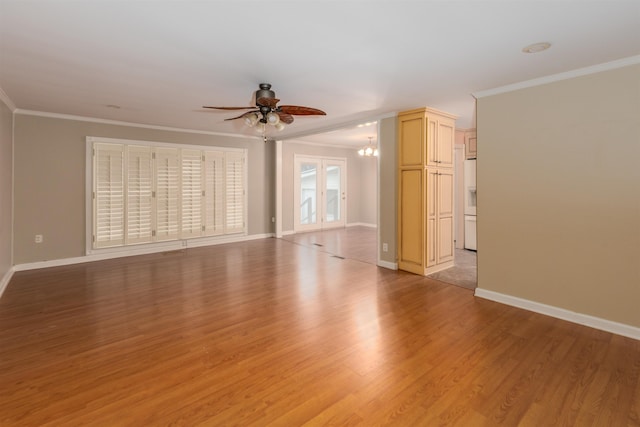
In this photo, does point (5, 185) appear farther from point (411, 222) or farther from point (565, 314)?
point (565, 314)

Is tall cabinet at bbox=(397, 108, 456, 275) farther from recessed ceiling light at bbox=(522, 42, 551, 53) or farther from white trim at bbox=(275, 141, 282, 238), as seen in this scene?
white trim at bbox=(275, 141, 282, 238)

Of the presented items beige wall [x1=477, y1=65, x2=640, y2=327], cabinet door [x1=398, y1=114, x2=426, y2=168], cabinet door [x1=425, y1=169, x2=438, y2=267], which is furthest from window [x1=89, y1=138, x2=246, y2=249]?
beige wall [x1=477, y1=65, x2=640, y2=327]

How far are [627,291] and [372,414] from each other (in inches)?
107

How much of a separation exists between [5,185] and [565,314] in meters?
6.95

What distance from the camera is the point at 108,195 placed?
5.82m

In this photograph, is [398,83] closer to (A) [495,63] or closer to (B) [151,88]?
(A) [495,63]

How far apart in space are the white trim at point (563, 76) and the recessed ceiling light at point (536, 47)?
2.47 ft

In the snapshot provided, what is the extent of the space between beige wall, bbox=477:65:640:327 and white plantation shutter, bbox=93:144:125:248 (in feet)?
19.2

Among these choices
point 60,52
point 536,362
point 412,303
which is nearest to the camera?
point 536,362

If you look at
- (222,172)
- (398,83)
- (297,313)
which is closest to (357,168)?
(222,172)

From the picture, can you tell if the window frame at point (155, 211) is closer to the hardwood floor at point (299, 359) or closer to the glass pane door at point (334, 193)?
the hardwood floor at point (299, 359)

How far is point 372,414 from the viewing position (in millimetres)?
1940

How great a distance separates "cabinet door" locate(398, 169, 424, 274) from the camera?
4.82m

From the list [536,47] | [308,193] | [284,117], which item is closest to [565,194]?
[536,47]
